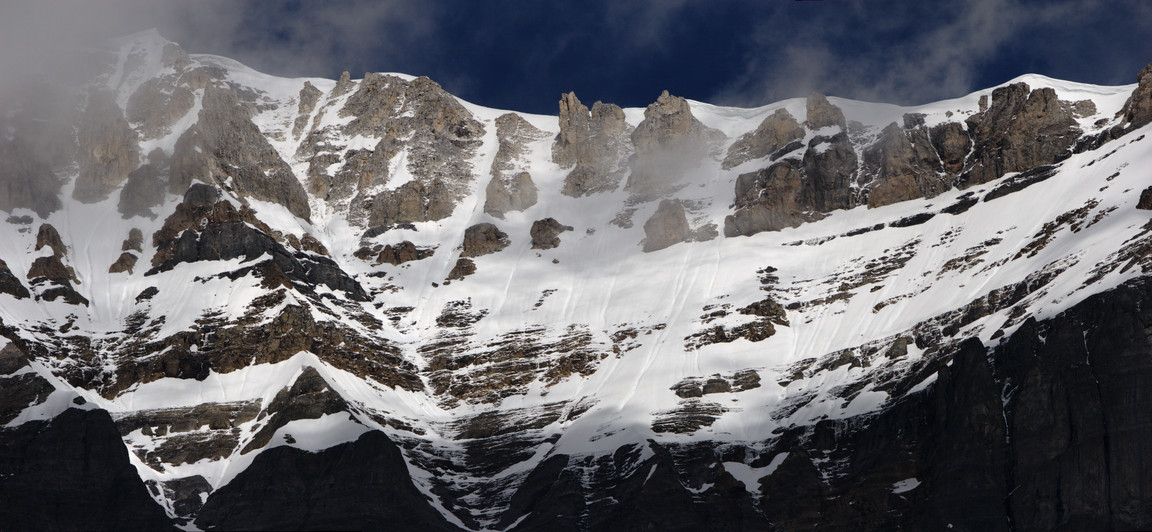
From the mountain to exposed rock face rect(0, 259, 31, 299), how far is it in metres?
0.40

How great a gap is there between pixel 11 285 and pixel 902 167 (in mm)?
121878

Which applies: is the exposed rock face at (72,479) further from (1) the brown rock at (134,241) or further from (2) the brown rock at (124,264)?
(1) the brown rock at (134,241)

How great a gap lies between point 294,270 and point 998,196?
310 ft

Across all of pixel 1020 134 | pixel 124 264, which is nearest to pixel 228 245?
pixel 124 264

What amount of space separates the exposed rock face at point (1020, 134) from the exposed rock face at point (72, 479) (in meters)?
115

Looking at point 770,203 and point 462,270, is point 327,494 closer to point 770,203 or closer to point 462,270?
point 462,270

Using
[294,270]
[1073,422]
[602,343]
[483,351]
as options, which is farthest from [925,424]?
[294,270]

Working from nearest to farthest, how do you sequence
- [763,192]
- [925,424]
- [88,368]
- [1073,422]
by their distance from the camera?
1. [1073,422]
2. [925,424]
3. [88,368]
4. [763,192]

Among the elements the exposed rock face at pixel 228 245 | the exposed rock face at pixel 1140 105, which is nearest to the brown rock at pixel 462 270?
the exposed rock face at pixel 228 245

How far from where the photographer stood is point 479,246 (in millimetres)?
198500

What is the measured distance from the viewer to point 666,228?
188500 millimetres

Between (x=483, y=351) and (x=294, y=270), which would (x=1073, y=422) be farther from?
(x=294, y=270)

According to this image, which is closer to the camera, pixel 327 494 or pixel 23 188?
pixel 327 494

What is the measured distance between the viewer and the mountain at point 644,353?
117 metres
